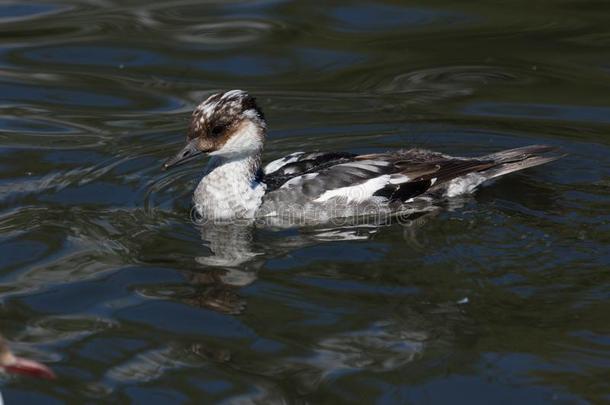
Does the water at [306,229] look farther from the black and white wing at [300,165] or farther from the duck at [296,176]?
the black and white wing at [300,165]

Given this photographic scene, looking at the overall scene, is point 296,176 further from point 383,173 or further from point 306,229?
point 383,173

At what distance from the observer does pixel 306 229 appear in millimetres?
9258

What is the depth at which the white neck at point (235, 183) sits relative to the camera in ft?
31.3

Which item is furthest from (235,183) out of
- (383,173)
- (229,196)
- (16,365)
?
(16,365)

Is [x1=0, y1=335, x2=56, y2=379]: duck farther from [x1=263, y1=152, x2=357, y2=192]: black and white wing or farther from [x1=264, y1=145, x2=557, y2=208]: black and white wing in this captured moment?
[x1=263, y1=152, x2=357, y2=192]: black and white wing

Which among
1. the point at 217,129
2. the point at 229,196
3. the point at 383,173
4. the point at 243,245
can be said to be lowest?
the point at 243,245

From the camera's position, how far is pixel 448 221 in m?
9.23

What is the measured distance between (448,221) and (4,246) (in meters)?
3.42

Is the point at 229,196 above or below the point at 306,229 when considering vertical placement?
above

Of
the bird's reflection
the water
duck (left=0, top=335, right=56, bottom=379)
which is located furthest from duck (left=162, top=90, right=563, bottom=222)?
duck (left=0, top=335, right=56, bottom=379)

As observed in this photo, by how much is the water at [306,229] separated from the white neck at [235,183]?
23 centimetres

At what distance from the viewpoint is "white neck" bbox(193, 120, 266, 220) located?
955 cm

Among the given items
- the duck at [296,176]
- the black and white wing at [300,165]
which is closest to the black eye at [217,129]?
the duck at [296,176]

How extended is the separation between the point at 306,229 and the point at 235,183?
77cm
